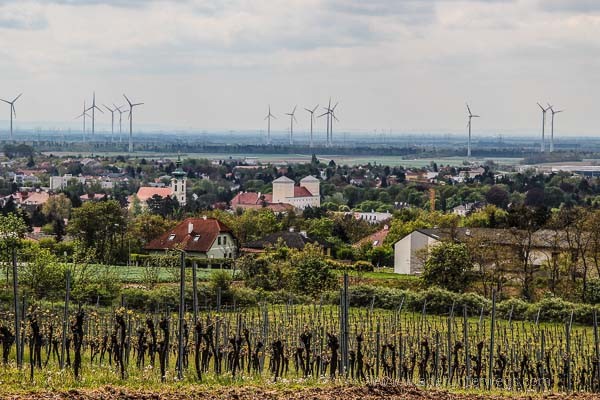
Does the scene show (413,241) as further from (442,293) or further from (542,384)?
(542,384)

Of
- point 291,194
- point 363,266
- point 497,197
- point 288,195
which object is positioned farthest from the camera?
point 291,194

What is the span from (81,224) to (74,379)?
4929 cm

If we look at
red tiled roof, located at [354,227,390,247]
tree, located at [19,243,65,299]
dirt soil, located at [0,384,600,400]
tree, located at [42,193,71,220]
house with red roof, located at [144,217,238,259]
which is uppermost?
dirt soil, located at [0,384,600,400]

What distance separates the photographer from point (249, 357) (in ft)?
82.7

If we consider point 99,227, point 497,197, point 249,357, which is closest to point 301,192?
point 497,197

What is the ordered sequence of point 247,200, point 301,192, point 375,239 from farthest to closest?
point 301,192 < point 247,200 < point 375,239

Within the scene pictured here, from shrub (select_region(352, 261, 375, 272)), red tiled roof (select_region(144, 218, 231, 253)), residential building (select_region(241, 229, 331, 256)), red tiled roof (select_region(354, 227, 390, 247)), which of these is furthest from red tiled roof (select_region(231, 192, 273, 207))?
shrub (select_region(352, 261, 375, 272))

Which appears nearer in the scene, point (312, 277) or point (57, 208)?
point (312, 277)

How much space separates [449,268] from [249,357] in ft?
91.3

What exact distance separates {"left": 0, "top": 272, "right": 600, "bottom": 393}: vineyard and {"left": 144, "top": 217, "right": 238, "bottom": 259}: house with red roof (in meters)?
34.1

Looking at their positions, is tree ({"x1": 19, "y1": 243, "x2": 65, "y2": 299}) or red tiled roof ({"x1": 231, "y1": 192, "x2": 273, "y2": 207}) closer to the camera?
tree ({"x1": 19, "y1": 243, "x2": 65, "y2": 299})

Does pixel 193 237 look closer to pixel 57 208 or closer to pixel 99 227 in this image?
pixel 99 227

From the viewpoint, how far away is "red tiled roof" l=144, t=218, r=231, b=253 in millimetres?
67125

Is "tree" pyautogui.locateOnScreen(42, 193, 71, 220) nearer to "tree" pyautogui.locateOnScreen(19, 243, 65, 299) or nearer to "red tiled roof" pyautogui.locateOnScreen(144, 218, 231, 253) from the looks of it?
"red tiled roof" pyautogui.locateOnScreen(144, 218, 231, 253)
